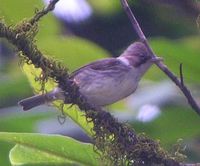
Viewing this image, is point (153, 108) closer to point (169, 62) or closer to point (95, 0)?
point (169, 62)

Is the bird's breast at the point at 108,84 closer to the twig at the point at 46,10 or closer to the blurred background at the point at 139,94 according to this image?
the blurred background at the point at 139,94

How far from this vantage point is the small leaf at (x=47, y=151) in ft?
7.53

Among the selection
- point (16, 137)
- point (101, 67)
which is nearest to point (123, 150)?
point (16, 137)

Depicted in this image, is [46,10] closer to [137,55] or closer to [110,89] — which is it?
[110,89]

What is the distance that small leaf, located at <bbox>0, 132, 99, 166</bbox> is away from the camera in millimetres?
2295

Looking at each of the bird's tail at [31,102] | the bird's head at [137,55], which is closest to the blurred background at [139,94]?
the bird's tail at [31,102]

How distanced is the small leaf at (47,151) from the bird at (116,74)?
1.16 m

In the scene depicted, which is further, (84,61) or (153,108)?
(84,61)

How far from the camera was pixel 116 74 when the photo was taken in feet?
13.9

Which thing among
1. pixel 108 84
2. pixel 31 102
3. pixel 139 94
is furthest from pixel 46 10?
pixel 108 84

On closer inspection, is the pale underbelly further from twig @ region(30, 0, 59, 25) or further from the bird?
twig @ region(30, 0, 59, 25)

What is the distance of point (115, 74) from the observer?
4.24 m

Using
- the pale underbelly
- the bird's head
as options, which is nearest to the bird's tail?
the pale underbelly

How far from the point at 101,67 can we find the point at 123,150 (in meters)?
1.81
